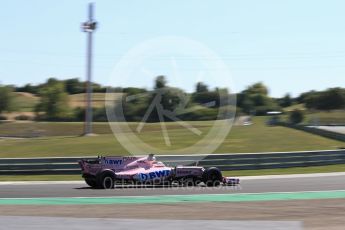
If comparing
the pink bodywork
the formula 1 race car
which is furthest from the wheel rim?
the pink bodywork

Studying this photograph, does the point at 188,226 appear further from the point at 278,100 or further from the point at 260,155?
the point at 278,100

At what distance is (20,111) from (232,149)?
106 metres

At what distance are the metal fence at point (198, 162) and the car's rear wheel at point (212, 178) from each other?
4.33m

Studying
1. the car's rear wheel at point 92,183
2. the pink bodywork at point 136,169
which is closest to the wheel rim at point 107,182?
the pink bodywork at point 136,169

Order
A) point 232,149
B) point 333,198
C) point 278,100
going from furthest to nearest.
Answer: point 278,100, point 232,149, point 333,198

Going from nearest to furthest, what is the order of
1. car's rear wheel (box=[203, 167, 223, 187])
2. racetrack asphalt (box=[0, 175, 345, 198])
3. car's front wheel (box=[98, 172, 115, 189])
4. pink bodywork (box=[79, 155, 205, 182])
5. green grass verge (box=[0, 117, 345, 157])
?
racetrack asphalt (box=[0, 175, 345, 198]), car's front wheel (box=[98, 172, 115, 189]), pink bodywork (box=[79, 155, 205, 182]), car's rear wheel (box=[203, 167, 223, 187]), green grass verge (box=[0, 117, 345, 157])

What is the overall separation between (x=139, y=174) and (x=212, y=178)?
1981mm

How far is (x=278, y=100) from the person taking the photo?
142m

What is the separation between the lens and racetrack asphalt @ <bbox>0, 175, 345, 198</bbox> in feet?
48.0

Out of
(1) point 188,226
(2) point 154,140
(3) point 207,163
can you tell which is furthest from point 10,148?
(1) point 188,226

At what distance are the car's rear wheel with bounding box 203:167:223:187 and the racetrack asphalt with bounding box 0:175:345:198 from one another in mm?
263

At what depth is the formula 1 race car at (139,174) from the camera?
51.8ft

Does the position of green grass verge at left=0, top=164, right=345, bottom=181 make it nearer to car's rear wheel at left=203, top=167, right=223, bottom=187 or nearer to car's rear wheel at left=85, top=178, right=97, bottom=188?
car's rear wheel at left=85, top=178, right=97, bottom=188

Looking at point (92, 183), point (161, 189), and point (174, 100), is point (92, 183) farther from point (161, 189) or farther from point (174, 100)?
point (174, 100)
